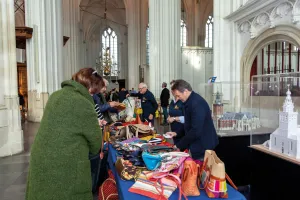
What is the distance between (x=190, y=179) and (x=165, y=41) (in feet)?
37.8

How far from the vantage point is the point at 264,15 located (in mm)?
7027

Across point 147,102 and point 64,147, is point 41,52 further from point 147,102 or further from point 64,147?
point 64,147

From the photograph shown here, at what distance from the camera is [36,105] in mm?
11586

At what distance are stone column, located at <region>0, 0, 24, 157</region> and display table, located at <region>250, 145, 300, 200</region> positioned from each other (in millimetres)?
5380

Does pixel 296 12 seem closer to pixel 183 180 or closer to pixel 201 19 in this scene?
pixel 183 180

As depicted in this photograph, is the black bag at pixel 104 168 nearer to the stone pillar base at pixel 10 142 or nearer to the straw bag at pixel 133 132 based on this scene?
the straw bag at pixel 133 132

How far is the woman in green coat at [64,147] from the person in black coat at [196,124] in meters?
1.30

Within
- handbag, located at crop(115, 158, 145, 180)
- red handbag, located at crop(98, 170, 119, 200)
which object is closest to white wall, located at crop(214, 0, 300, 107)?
red handbag, located at crop(98, 170, 119, 200)

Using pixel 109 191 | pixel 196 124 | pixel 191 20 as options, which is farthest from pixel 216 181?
pixel 191 20

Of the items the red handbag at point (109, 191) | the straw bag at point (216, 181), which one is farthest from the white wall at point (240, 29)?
the straw bag at point (216, 181)

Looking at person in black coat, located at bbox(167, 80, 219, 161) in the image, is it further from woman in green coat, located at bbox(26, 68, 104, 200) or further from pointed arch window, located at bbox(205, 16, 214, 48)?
pointed arch window, located at bbox(205, 16, 214, 48)

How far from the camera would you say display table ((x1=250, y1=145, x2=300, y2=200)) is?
270cm

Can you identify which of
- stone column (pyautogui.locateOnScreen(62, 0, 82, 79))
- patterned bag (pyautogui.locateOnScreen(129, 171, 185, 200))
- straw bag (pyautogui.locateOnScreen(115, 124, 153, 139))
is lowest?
patterned bag (pyautogui.locateOnScreen(129, 171, 185, 200))

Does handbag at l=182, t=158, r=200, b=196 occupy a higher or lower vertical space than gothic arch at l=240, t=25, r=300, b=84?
lower
